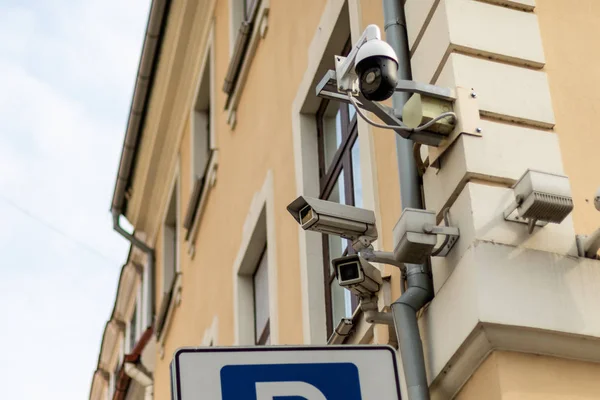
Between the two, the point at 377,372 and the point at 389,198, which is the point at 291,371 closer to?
the point at 377,372

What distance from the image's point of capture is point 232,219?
11766mm

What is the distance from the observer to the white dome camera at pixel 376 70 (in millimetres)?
5492

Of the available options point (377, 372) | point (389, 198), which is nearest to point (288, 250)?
point (389, 198)

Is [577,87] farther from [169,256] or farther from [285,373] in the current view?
[169,256]

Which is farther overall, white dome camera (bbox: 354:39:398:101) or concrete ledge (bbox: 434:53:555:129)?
concrete ledge (bbox: 434:53:555:129)

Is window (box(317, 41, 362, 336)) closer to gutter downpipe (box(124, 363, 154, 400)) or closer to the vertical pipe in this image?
the vertical pipe

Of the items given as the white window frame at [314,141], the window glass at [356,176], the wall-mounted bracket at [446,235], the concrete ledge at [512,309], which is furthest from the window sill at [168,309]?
the concrete ledge at [512,309]

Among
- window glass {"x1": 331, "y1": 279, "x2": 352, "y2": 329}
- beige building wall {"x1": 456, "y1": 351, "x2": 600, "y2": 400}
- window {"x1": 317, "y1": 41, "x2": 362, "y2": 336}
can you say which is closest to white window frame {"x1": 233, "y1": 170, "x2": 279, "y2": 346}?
window {"x1": 317, "y1": 41, "x2": 362, "y2": 336}

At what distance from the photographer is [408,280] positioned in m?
6.00

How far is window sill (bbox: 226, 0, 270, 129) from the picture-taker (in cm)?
1080

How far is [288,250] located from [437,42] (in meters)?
3.16

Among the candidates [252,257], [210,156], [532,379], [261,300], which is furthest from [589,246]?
[210,156]

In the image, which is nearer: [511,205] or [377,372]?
[377,372]

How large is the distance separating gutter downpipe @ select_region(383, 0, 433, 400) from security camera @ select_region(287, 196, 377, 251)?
232 mm
